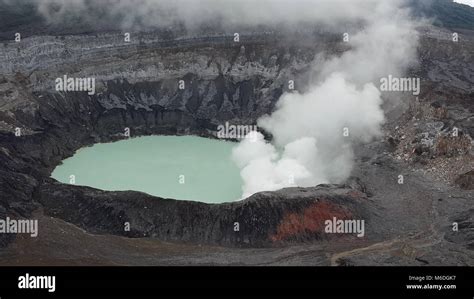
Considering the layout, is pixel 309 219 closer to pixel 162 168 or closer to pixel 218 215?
pixel 218 215

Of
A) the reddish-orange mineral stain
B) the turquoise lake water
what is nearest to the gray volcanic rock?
the reddish-orange mineral stain

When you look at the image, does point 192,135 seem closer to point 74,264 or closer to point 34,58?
point 34,58

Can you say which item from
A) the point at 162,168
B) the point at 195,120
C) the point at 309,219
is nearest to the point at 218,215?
the point at 309,219

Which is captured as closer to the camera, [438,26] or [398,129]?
[398,129]

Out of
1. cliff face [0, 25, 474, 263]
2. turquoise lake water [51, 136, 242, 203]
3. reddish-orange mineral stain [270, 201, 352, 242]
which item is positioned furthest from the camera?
turquoise lake water [51, 136, 242, 203]

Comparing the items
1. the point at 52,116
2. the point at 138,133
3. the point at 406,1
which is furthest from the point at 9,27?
the point at 406,1

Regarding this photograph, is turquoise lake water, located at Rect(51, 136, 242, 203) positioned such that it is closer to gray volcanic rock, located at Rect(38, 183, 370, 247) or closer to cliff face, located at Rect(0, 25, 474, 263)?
cliff face, located at Rect(0, 25, 474, 263)
